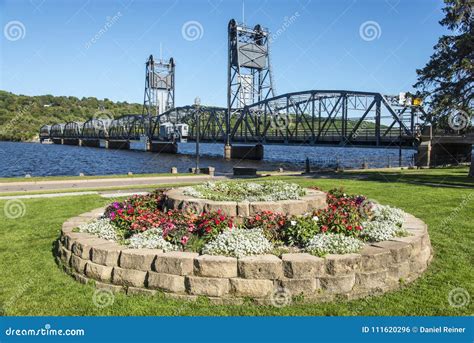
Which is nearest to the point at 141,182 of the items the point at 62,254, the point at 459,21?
the point at 62,254

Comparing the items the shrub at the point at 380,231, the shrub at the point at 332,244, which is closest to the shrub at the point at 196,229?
the shrub at the point at 332,244

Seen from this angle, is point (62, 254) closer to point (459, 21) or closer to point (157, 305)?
point (157, 305)

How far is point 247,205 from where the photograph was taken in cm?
985

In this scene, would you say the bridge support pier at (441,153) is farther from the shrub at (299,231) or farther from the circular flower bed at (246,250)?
the shrub at (299,231)

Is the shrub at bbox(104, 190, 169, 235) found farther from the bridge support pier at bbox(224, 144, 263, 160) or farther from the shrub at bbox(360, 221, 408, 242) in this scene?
the bridge support pier at bbox(224, 144, 263, 160)

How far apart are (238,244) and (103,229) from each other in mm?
3548

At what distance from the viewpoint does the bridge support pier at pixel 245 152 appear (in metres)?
101

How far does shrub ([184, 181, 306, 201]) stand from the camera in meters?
10.9

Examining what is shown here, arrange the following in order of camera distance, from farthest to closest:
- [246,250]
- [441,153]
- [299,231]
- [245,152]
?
[245,152] < [441,153] < [299,231] < [246,250]

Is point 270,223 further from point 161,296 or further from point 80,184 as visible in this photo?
point 80,184

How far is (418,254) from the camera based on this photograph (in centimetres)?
882

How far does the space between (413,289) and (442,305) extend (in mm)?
747

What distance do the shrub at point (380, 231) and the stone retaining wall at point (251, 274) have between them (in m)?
0.58

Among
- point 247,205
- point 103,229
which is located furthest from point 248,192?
point 103,229
